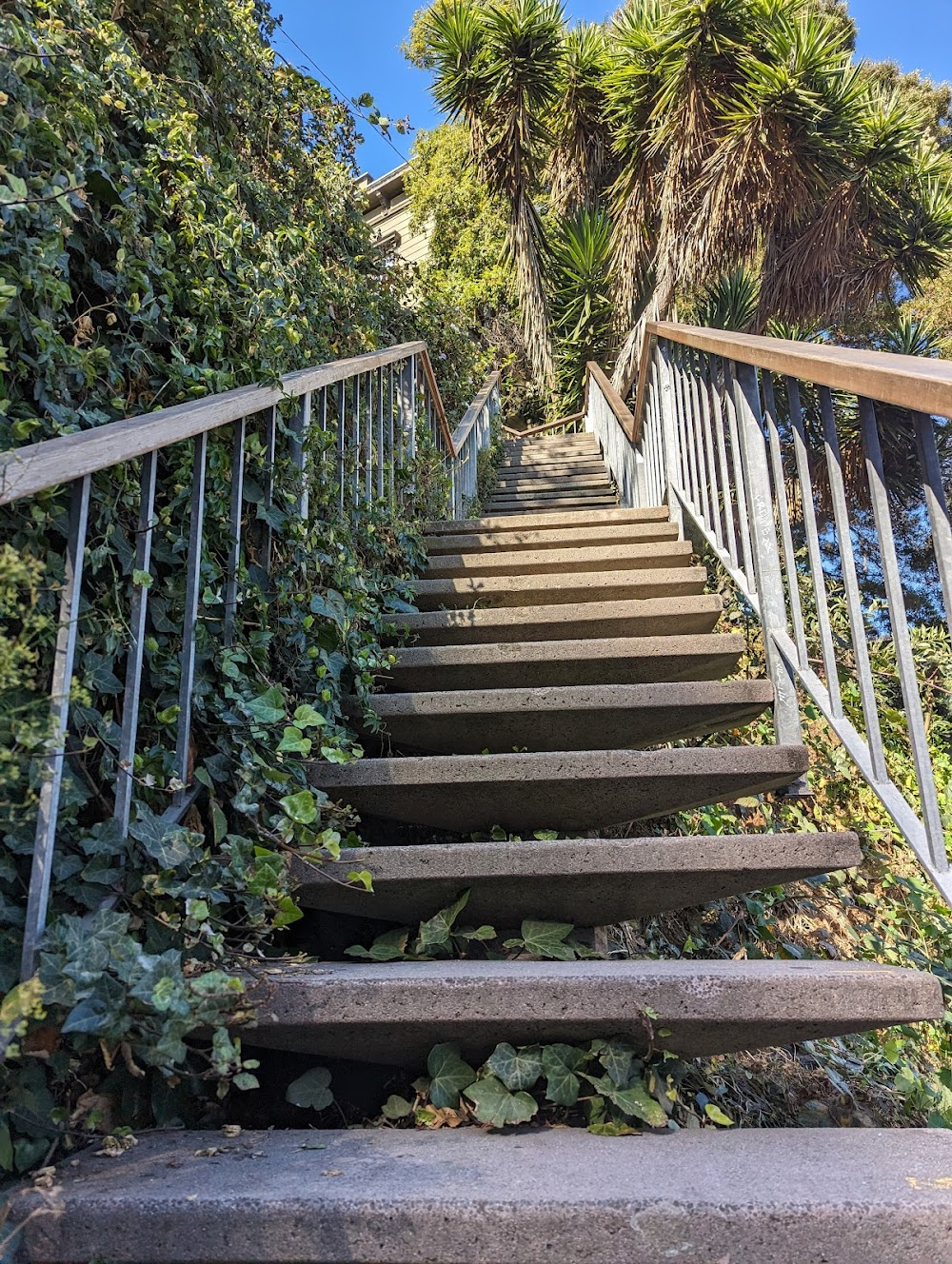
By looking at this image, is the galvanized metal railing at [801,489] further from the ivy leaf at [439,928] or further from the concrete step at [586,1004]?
the ivy leaf at [439,928]

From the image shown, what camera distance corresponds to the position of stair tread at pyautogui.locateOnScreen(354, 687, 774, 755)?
1888 mm

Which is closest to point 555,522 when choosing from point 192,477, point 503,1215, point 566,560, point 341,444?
point 566,560

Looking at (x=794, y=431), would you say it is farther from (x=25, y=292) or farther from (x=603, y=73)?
(x=603, y=73)

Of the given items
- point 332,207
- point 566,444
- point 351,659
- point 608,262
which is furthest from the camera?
point 608,262

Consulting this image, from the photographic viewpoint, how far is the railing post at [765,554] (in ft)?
6.10

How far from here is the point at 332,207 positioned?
12.4 ft

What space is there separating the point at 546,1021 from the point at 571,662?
117 cm

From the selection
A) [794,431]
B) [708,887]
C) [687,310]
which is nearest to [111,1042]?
[708,887]

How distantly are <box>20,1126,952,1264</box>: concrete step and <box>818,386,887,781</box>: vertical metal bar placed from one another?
2.04ft

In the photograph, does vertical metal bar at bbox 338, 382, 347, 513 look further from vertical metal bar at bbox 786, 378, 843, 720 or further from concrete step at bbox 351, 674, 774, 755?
vertical metal bar at bbox 786, 378, 843, 720

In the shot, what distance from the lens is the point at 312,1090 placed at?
1212 millimetres

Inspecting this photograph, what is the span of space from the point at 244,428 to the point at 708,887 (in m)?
1.37

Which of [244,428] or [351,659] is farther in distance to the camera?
[351,659]

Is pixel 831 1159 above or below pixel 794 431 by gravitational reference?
below
